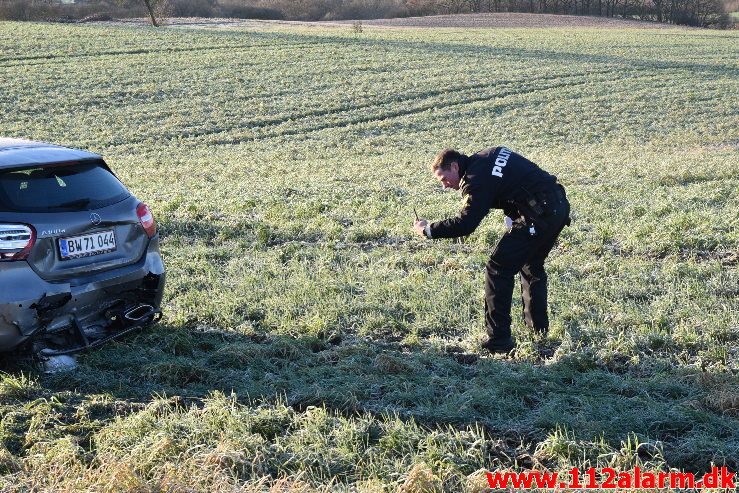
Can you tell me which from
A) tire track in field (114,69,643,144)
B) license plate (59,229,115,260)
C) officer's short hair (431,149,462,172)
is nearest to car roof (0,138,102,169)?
license plate (59,229,115,260)

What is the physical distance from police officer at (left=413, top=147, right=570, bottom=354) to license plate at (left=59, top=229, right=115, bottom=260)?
2.31 metres

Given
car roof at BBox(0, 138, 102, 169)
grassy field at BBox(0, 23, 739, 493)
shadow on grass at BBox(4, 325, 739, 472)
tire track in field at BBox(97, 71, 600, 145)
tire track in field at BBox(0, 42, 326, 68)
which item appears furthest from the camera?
tire track in field at BBox(0, 42, 326, 68)

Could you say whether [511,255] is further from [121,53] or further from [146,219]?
[121,53]

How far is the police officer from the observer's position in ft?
19.5

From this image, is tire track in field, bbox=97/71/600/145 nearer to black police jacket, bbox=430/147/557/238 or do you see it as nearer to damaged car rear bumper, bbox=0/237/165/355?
damaged car rear bumper, bbox=0/237/165/355

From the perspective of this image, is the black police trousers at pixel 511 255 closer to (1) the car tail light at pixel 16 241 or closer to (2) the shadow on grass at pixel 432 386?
(2) the shadow on grass at pixel 432 386

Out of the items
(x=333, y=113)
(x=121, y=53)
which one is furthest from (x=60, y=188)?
(x=121, y=53)

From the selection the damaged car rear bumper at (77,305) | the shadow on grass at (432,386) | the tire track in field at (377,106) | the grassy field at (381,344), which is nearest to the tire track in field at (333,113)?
the tire track in field at (377,106)

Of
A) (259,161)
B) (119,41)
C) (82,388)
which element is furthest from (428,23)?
(82,388)

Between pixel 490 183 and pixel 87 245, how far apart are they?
2.94m

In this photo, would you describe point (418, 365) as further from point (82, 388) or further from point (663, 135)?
point (663, 135)

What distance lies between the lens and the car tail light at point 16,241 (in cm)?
529

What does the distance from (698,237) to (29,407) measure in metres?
7.03

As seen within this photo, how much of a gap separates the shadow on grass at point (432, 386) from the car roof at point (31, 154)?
1.47m
